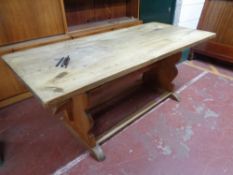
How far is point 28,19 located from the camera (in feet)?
6.05

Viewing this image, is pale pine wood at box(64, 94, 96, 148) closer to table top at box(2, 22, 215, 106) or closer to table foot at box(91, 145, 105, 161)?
table foot at box(91, 145, 105, 161)

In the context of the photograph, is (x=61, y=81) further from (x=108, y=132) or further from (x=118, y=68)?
(x=108, y=132)

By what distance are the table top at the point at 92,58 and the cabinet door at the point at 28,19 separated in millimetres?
610

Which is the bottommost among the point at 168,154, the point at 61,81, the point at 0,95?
the point at 168,154

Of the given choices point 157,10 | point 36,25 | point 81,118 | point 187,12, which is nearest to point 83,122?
point 81,118

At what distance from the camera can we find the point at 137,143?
5.10 feet

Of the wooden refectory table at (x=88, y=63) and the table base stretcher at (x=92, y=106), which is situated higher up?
the wooden refectory table at (x=88, y=63)

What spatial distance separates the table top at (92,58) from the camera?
0.97 metres

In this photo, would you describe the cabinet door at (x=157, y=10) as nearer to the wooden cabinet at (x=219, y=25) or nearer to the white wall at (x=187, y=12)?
the white wall at (x=187, y=12)

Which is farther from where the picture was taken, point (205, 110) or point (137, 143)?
point (205, 110)

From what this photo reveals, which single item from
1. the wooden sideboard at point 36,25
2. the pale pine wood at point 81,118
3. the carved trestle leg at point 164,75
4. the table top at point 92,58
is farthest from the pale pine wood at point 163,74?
the pale pine wood at point 81,118

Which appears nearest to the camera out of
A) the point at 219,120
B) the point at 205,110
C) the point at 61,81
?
the point at 61,81

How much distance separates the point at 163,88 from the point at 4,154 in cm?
168

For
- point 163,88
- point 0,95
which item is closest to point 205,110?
point 163,88
